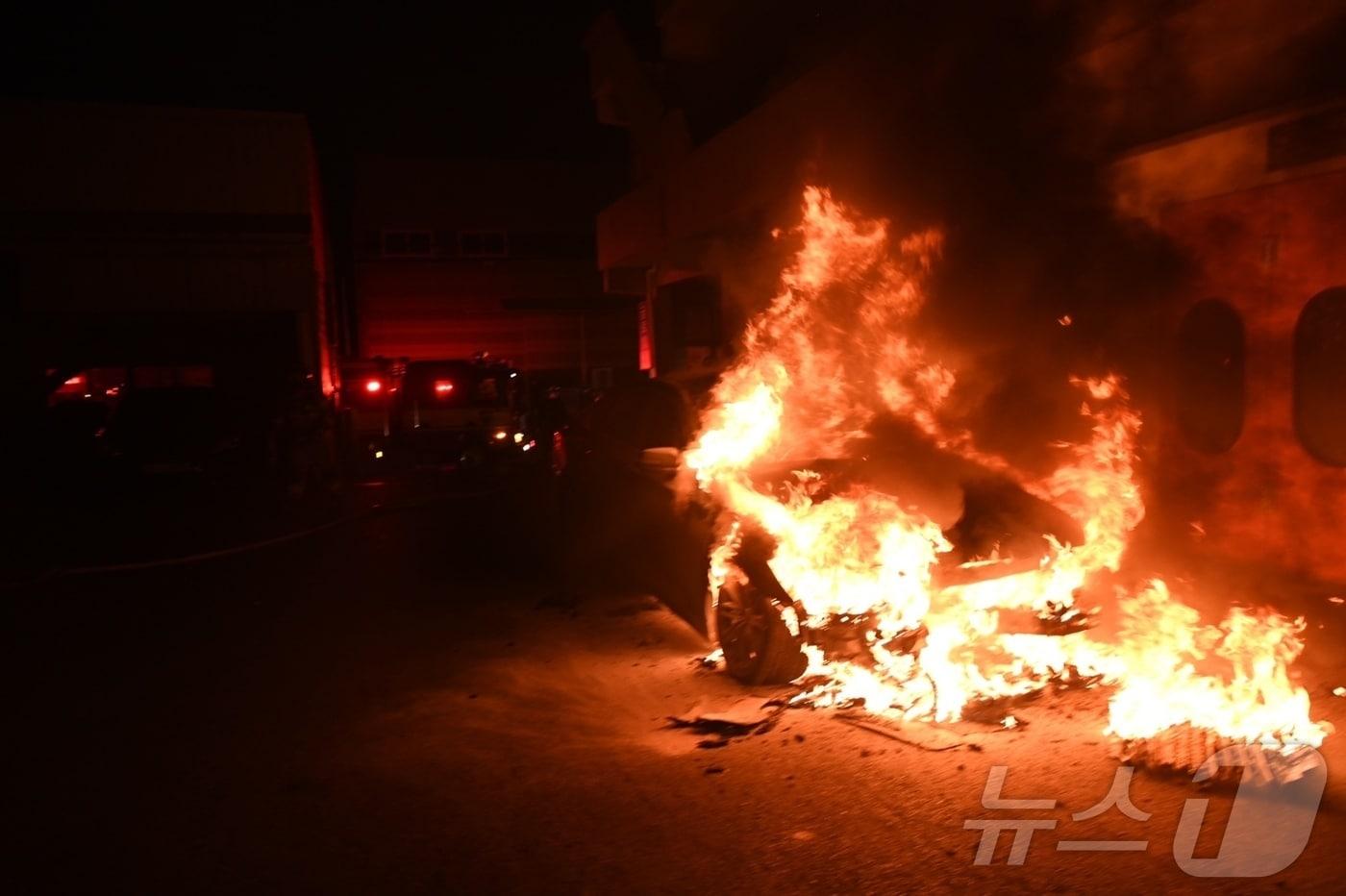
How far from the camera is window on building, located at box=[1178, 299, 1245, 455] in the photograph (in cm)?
835

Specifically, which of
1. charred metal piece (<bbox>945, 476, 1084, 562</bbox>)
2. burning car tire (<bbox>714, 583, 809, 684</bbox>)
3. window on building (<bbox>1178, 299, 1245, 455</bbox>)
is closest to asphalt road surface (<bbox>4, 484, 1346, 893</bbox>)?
burning car tire (<bbox>714, 583, 809, 684</bbox>)

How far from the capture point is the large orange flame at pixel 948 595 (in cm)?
500

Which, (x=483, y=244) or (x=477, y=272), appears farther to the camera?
(x=483, y=244)

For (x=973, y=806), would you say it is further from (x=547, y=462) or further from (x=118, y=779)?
(x=547, y=462)

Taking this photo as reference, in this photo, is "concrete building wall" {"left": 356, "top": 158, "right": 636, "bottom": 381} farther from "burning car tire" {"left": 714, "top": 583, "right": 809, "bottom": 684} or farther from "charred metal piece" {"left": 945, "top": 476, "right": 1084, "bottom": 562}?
"charred metal piece" {"left": 945, "top": 476, "right": 1084, "bottom": 562}

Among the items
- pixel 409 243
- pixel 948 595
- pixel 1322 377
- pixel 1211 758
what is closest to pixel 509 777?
pixel 948 595

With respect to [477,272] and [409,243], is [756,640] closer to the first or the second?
[477,272]

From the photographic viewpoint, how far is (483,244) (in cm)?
3588

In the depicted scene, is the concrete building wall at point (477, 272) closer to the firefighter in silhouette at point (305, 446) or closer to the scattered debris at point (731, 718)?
the firefighter in silhouette at point (305, 446)

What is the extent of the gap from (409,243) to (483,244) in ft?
7.83

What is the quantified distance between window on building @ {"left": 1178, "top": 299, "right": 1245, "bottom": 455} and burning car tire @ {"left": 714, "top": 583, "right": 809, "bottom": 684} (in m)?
4.60

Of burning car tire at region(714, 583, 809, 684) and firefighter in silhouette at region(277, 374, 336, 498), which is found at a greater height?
burning car tire at region(714, 583, 809, 684)

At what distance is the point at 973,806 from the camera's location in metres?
4.38

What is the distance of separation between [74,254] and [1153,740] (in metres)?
24.7
